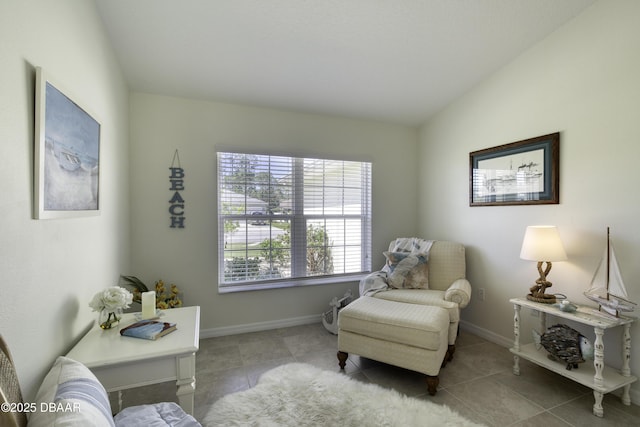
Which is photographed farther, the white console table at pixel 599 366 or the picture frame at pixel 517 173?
the picture frame at pixel 517 173

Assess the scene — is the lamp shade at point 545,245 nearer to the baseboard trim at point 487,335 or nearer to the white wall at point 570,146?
the white wall at point 570,146

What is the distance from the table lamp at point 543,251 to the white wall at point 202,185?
1.75m

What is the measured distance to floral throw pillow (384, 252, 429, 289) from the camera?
2.81 metres

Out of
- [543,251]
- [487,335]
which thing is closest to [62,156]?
[543,251]

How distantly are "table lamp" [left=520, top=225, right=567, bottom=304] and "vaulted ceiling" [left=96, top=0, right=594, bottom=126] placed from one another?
5.08 feet

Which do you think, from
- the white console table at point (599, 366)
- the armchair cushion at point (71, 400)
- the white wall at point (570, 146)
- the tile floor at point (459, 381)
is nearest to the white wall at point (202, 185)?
the tile floor at point (459, 381)

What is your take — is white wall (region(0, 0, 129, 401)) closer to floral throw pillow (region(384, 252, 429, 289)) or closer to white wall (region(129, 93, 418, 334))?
white wall (region(129, 93, 418, 334))

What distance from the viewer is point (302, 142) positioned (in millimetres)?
3119

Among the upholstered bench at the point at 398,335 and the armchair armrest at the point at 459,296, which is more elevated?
the armchair armrest at the point at 459,296

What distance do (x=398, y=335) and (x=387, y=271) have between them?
0.99 metres

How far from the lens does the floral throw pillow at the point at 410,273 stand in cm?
281

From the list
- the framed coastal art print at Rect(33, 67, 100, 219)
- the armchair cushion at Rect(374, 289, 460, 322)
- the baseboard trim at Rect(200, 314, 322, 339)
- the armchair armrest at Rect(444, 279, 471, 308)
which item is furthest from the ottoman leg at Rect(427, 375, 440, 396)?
the framed coastal art print at Rect(33, 67, 100, 219)

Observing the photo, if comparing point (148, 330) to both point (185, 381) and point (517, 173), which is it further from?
point (517, 173)

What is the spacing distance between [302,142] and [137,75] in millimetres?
1557
